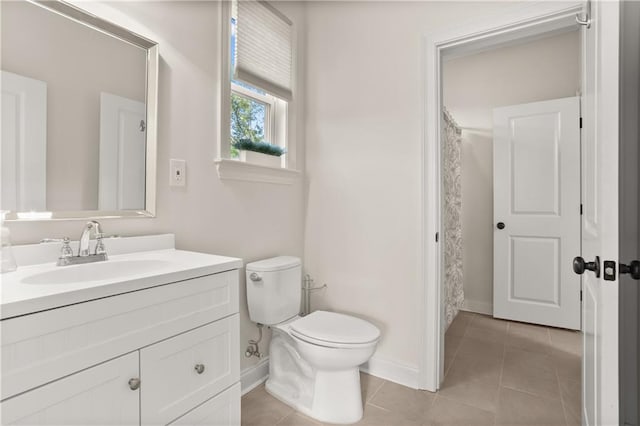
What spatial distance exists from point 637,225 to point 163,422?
171 cm

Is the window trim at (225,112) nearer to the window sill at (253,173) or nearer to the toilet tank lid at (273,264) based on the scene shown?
the window sill at (253,173)

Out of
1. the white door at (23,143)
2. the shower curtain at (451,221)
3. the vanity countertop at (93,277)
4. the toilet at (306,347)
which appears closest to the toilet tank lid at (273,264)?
the toilet at (306,347)

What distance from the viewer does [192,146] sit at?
162 centimetres

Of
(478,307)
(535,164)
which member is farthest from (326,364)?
(535,164)

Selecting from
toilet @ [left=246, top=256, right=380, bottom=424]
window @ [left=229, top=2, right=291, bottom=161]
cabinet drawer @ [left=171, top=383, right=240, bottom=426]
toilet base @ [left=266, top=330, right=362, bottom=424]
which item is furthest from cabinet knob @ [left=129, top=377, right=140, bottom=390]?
window @ [left=229, top=2, right=291, bottom=161]

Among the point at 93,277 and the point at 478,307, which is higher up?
the point at 93,277

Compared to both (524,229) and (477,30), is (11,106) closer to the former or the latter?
(477,30)

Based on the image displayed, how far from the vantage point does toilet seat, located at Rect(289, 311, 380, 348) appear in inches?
61.0

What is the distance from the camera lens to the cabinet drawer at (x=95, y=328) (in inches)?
28.5

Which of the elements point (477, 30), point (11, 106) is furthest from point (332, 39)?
point (11, 106)

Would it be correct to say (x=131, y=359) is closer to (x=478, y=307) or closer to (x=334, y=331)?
(x=334, y=331)

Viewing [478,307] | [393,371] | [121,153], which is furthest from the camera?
[478,307]

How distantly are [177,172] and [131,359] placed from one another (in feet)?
2.85

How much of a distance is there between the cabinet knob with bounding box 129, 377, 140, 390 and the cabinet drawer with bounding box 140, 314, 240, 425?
0.02m
